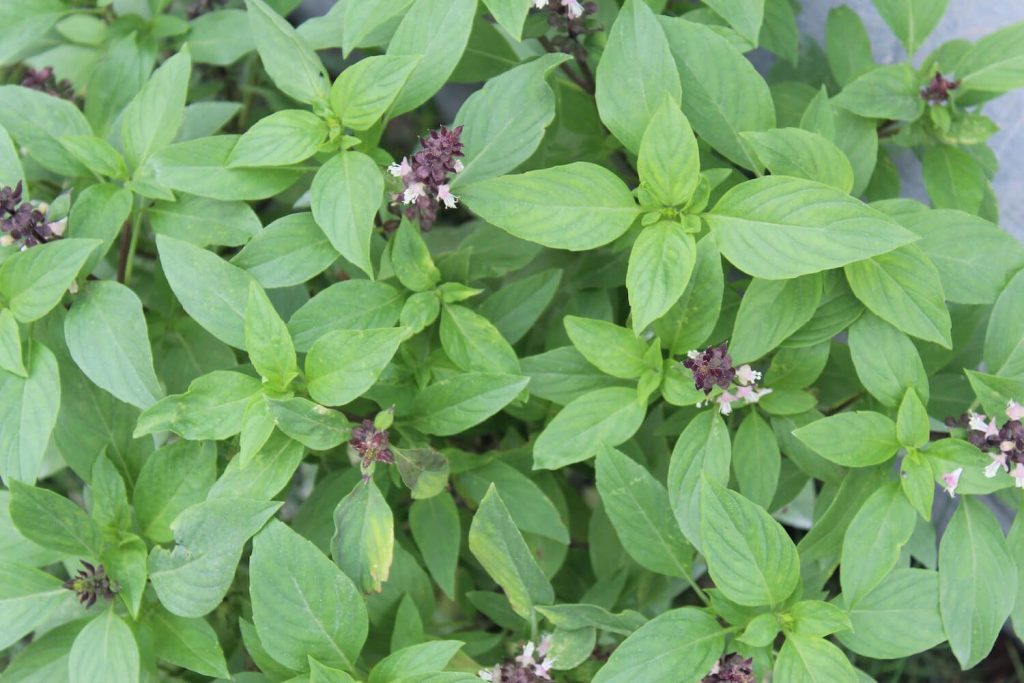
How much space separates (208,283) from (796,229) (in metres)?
0.90

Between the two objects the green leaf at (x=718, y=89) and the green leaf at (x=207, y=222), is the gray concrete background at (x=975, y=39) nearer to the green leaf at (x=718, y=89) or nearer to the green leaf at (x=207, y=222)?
the green leaf at (x=718, y=89)

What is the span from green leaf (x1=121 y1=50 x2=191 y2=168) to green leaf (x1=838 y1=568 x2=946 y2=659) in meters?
1.40

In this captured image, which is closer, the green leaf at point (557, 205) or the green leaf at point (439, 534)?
the green leaf at point (557, 205)

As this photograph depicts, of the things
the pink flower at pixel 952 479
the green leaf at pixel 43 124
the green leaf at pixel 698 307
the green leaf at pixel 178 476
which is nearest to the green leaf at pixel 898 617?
the pink flower at pixel 952 479

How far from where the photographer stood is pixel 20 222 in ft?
4.80

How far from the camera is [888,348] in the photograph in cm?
146

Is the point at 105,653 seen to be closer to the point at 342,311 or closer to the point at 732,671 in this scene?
the point at 342,311

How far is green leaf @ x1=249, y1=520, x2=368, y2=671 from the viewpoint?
4.39 feet

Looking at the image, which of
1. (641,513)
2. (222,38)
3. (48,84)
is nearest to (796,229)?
(641,513)

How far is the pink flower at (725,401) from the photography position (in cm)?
144

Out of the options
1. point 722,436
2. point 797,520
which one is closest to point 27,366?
point 722,436

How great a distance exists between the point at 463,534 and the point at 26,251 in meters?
0.99

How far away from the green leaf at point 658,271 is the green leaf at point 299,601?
59 centimetres

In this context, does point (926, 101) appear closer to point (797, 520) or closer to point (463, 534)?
point (797, 520)
